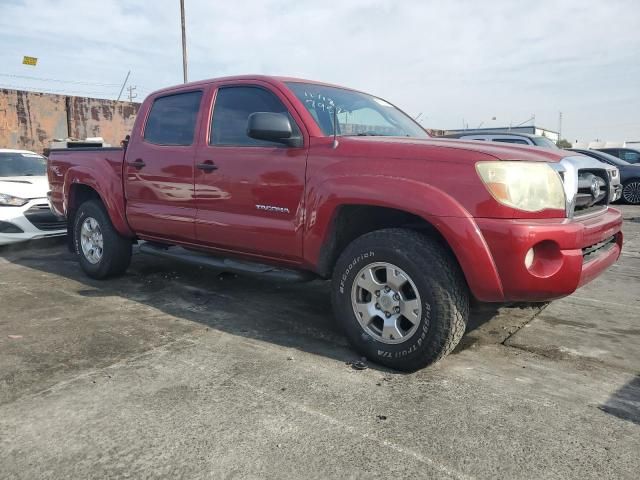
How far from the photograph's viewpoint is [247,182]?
3.76 meters

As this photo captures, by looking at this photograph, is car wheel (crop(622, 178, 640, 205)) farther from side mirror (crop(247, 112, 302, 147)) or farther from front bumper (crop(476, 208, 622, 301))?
side mirror (crop(247, 112, 302, 147))

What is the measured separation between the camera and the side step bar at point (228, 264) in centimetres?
366

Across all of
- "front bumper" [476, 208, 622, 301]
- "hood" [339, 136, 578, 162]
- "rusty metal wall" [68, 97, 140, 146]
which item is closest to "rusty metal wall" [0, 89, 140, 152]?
"rusty metal wall" [68, 97, 140, 146]

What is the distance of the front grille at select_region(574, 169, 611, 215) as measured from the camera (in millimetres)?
3166

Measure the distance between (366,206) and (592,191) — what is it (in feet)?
4.61

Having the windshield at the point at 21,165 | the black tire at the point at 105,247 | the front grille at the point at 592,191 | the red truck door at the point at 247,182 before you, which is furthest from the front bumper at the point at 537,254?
the windshield at the point at 21,165

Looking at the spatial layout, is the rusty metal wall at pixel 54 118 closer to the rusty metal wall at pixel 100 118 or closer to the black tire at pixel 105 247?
the rusty metal wall at pixel 100 118

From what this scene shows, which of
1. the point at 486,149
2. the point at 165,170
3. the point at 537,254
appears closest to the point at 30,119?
the point at 165,170

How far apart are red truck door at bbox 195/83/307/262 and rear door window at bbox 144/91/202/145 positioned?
25 centimetres

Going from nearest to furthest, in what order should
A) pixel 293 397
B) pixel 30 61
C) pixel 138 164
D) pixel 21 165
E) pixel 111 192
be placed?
pixel 293 397 → pixel 138 164 → pixel 111 192 → pixel 21 165 → pixel 30 61

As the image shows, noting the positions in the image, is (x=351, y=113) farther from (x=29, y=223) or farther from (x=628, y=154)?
(x=628, y=154)

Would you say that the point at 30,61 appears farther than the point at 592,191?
Yes

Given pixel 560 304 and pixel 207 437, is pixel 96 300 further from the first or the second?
pixel 560 304

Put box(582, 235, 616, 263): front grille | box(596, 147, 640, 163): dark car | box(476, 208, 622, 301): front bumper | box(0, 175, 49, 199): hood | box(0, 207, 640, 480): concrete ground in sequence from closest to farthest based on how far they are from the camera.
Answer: box(0, 207, 640, 480): concrete ground → box(476, 208, 622, 301): front bumper → box(582, 235, 616, 263): front grille → box(0, 175, 49, 199): hood → box(596, 147, 640, 163): dark car
